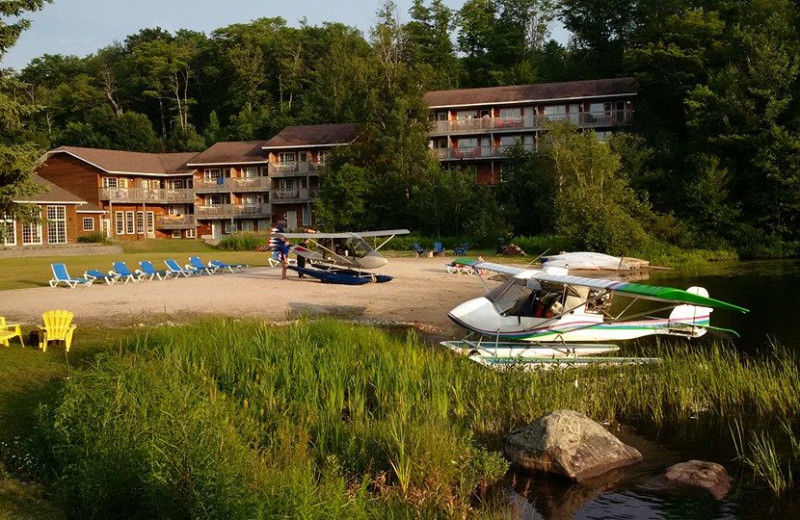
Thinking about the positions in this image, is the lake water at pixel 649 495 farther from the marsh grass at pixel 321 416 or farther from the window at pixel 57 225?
the window at pixel 57 225

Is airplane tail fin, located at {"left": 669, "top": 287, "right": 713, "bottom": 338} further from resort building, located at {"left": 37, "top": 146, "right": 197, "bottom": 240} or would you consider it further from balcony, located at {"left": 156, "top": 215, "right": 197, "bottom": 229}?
balcony, located at {"left": 156, "top": 215, "right": 197, "bottom": 229}

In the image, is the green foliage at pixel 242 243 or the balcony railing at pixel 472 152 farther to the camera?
the balcony railing at pixel 472 152

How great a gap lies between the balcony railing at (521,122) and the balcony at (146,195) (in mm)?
21752

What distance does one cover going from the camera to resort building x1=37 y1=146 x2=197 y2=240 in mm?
56344

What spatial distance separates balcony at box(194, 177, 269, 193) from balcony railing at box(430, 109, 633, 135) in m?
14.9

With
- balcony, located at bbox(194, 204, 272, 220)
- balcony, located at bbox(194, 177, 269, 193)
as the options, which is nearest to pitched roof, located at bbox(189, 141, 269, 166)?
balcony, located at bbox(194, 177, 269, 193)

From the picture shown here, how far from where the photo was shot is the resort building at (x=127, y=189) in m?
56.3

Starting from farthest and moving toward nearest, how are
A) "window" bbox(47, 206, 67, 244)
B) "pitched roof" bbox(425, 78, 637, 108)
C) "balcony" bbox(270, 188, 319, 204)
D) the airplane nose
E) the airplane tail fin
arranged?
1. "balcony" bbox(270, 188, 319, 204)
2. "pitched roof" bbox(425, 78, 637, 108)
3. "window" bbox(47, 206, 67, 244)
4. the airplane tail fin
5. the airplane nose

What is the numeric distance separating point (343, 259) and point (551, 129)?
77.3 ft

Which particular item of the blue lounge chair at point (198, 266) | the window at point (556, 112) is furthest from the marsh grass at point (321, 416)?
the window at point (556, 112)

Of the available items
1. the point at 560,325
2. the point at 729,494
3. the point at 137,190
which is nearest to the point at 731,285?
the point at 560,325

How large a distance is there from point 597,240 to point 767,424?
28.5 m

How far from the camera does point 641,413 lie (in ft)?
34.8

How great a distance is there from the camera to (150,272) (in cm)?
2606
